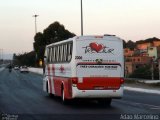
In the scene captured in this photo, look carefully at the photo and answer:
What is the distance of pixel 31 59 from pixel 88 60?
478 feet

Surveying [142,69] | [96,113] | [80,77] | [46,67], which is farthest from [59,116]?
[142,69]

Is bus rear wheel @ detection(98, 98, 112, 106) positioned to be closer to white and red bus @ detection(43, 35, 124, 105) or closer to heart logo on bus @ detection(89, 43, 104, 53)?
white and red bus @ detection(43, 35, 124, 105)

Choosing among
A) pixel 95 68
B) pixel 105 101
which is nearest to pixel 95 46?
pixel 95 68

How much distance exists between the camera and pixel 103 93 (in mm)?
22250

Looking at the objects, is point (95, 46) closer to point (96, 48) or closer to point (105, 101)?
point (96, 48)

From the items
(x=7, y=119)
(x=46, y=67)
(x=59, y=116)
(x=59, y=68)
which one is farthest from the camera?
(x=46, y=67)

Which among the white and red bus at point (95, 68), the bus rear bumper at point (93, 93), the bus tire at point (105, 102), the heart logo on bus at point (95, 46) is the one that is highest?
the heart logo on bus at point (95, 46)

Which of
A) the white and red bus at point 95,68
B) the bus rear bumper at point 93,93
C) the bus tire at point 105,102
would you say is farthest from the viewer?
the bus tire at point 105,102

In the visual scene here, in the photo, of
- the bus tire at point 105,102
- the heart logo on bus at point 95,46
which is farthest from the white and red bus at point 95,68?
the bus tire at point 105,102

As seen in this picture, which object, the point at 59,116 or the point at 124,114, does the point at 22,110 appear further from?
the point at 124,114

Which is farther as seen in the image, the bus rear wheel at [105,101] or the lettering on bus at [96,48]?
the bus rear wheel at [105,101]

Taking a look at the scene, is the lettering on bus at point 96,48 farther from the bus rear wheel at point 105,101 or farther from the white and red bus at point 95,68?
the bus rear wheel at point 105,101

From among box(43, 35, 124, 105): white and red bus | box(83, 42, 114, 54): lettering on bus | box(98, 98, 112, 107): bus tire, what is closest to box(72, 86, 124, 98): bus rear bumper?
box(43, 35, 124, 105): white and red bus

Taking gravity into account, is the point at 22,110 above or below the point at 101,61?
below
